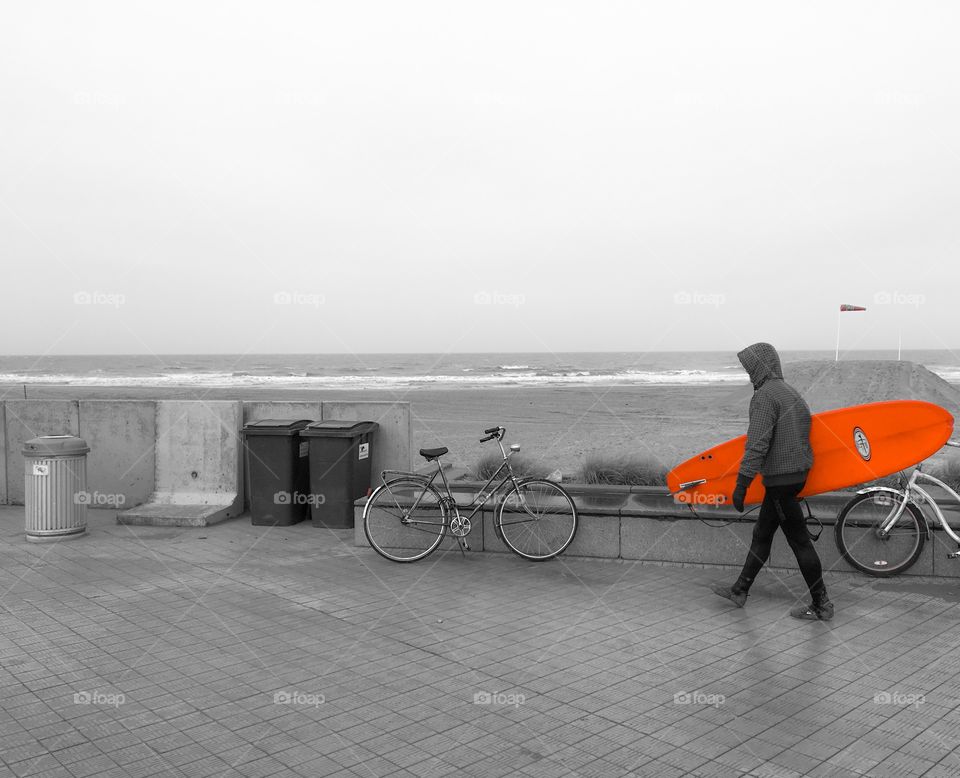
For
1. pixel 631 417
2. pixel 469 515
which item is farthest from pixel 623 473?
pixel 631 417

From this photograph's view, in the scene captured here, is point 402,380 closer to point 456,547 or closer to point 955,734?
point 456,547

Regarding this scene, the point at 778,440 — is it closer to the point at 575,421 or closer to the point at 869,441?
the point at 869,441

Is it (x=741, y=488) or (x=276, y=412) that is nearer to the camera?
(x=741, y=488)

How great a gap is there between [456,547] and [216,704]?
12.1ft

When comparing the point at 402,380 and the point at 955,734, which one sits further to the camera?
the point at 402,380

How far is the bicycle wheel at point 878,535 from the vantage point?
6223 millimetres

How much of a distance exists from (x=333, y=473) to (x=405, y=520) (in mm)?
1718

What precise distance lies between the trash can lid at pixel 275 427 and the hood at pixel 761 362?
509cm

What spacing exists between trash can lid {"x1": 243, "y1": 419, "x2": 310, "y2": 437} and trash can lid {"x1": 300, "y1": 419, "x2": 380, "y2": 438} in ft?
0.37

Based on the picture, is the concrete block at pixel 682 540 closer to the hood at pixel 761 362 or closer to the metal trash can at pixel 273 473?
the hood at pixel 761 362

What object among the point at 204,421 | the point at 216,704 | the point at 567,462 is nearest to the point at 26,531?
the point at 204,421

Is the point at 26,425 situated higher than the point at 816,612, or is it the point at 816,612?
the point at 26,425

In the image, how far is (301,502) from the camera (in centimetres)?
894

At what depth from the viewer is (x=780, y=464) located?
5.48 meters
